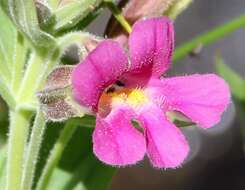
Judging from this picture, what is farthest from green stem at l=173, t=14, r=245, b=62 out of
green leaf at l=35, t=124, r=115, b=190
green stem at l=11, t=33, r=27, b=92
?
green stem at l=11, t=33, r=27, b=92

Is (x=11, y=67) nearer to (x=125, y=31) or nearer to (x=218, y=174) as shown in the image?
(x=125, y=31)

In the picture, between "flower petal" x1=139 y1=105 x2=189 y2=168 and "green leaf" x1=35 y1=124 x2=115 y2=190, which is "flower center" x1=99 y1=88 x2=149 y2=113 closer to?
"flower petal" x1=139 y1=105 x2=189 y2=168

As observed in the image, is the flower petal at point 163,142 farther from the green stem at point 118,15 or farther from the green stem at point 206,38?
the green stem at point 206,38

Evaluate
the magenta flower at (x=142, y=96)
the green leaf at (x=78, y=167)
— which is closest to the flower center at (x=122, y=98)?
the magenta flower at (x=142, y=96)

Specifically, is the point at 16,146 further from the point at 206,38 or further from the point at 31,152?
the point at 206,38

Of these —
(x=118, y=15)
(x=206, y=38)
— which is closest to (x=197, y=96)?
(x=118, y=15)
